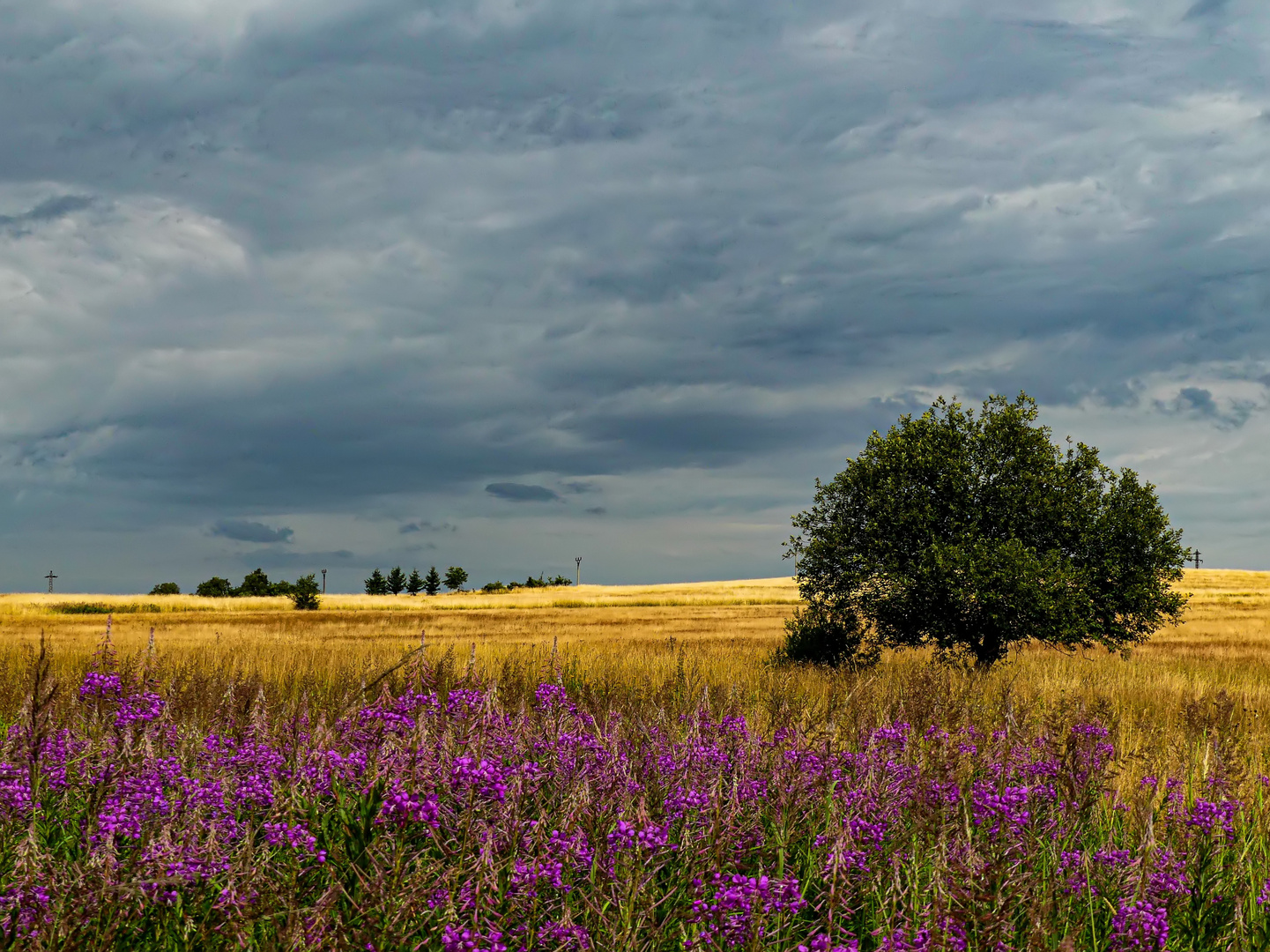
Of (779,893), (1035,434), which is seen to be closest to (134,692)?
(779,893)

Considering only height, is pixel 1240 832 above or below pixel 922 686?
below

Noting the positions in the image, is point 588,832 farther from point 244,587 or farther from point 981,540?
point 244,587

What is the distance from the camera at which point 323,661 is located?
19406mm

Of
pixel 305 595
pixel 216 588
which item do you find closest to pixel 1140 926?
pixel 305 595

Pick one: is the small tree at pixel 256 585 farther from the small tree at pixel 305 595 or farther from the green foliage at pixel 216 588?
the small tree at pixel 305 595

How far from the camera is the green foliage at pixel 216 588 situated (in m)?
119

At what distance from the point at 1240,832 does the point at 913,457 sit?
14.5m

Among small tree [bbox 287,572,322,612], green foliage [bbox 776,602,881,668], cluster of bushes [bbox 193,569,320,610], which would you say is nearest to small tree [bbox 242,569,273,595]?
cluster of bushes [bbox 193,569,320,610]

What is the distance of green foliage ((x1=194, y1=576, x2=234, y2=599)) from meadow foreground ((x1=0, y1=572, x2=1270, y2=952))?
124m

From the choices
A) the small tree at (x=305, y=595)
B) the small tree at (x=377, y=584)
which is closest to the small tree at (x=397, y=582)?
the small tree at (x=377, y=584)

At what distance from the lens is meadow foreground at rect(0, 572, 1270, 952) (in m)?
3.45

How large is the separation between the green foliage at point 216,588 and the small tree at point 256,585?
2144 millimetres

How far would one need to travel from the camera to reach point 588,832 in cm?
443

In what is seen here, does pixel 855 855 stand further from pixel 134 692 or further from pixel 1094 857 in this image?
pixel 134 692
